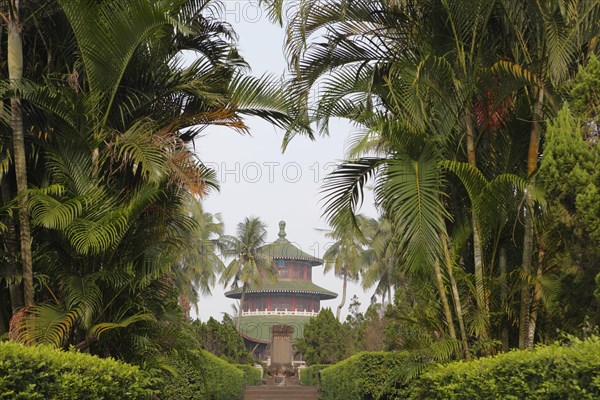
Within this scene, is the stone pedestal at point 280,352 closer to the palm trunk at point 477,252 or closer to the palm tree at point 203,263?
the palm tree at point 203,263

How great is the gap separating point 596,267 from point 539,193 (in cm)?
95

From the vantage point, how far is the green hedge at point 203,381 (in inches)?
593

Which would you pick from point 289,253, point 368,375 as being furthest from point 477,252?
point 289,253

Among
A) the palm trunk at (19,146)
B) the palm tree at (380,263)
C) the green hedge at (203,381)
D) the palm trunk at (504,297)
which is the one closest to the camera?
the palm trunk at (19,146)

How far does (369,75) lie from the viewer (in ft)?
34.2

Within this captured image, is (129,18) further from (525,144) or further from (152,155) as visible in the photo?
(525,144)

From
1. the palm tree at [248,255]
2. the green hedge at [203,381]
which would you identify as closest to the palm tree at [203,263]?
the palm tree at [248,255]

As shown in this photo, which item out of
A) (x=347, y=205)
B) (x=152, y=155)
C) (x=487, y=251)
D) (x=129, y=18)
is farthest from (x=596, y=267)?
(x=129, y=18)

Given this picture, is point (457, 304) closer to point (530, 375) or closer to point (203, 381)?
point (530, 375)

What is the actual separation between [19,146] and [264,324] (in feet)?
168

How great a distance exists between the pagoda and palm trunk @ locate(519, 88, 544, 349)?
155ft

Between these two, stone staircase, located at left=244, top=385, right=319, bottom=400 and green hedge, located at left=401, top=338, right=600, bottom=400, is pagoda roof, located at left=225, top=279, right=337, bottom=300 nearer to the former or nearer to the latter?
stone staircase, located at left=244, top=385, right=319, bottom=400

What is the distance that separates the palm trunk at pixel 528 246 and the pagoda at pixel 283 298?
47364mm

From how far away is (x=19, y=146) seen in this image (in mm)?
8133
